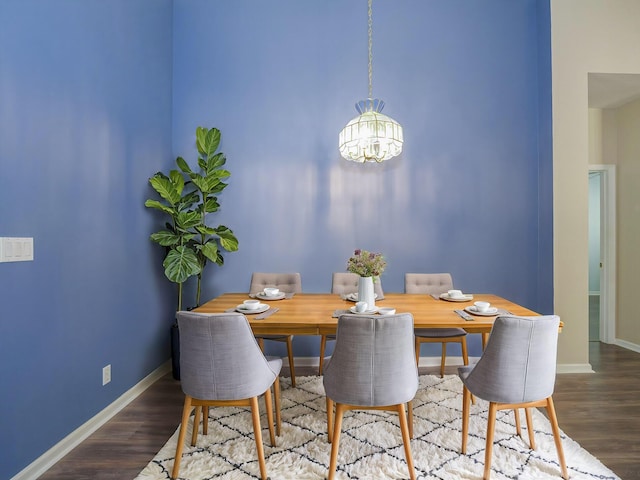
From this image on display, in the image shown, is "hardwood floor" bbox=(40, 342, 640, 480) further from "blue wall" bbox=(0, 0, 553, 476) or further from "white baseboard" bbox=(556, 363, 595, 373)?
"blue wall" bbox=(0, 0, 553, 476)

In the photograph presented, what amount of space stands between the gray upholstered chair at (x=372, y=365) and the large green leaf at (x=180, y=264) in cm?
171

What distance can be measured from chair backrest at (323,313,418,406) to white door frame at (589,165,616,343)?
3.63 metres

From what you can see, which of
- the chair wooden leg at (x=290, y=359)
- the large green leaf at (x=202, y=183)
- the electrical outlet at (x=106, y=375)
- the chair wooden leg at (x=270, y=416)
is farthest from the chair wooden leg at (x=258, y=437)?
the large green leaf at (x=202, y=183)

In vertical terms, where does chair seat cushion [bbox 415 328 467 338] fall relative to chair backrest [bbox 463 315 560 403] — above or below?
below

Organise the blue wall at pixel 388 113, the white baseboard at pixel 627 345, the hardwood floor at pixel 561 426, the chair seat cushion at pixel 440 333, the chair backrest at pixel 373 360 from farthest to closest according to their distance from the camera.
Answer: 1. the white baseboard at pixel 627 345
2. the blue wall at pixel 388 113
3. the chair seat cushion at pixel 440 333
4. the hardwood floor at pixel 561 426
5. the chair backrest at pixel 373 360

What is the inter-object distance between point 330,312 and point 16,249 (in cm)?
162

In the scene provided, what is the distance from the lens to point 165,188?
306cm

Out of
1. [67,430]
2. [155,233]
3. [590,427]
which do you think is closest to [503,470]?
[590,427]

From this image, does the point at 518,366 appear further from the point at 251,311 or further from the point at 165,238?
the point at 165,238

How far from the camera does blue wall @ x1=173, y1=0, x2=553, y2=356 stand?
3.61m

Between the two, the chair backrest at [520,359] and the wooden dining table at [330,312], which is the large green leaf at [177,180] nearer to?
the wooden dining table at [330,312]

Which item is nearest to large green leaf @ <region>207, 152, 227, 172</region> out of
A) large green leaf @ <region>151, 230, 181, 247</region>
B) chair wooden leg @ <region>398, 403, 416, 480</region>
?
large green leaf @ <region>151, 230, 181, 247</region>

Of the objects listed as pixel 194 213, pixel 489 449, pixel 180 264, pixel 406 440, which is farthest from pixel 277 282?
pixel 489 449

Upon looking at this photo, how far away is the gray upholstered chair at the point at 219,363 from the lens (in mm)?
1738
